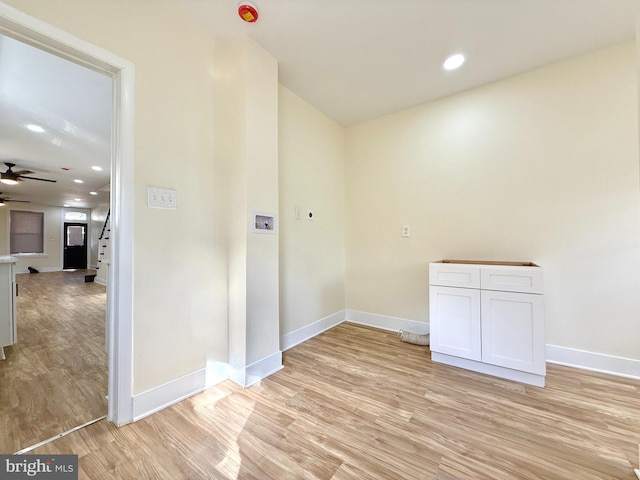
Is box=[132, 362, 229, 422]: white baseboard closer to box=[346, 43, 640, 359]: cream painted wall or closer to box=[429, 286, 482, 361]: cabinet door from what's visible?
box=[429, 286, 482, 361]: cabinet door

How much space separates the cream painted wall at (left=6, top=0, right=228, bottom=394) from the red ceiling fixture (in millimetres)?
400

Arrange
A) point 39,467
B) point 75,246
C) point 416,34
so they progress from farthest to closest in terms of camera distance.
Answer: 1. point 75,246
2. point 416,34
3. point 39,467

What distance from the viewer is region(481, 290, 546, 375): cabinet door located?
5.62 feet

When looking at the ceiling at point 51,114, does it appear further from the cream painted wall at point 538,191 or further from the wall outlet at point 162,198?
the cream painted wall at point 538,191

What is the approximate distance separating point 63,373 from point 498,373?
3.42 meters

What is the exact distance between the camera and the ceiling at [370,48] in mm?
1553

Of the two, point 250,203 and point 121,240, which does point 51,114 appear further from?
point 250,203

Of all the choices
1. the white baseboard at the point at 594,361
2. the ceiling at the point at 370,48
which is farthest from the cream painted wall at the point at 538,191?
the ceiling at the point at 370,48

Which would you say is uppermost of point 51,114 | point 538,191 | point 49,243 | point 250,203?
point 51,114

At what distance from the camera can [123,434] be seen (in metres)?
1.30

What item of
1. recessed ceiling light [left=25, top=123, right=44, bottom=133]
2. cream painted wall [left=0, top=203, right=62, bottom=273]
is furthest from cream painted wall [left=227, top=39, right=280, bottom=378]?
cream painted wall [left=0, top=203, right=62, bottom=273]

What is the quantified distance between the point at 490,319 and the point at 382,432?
119 centimetres

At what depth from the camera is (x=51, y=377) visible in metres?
1.86

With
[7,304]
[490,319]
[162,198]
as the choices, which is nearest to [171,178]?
[162,198]
